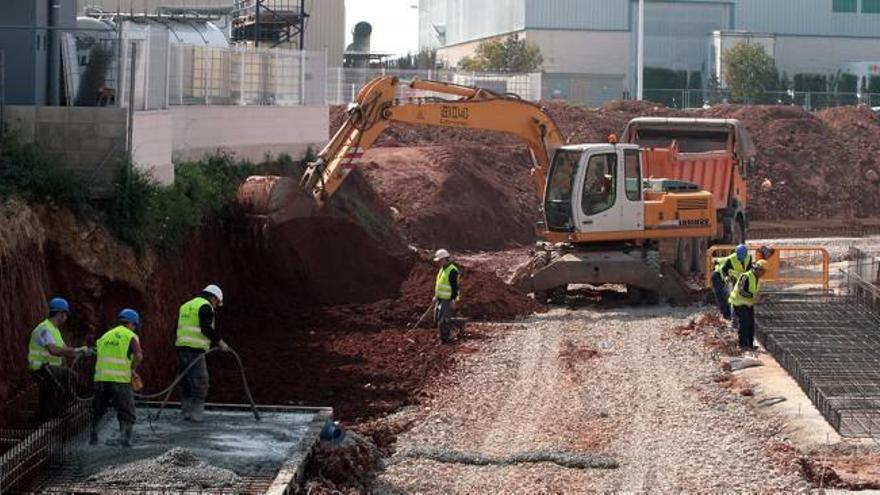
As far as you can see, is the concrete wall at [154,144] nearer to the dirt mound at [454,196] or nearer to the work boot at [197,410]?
the work boot at [197,410]

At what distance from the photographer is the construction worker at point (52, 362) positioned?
1546cm

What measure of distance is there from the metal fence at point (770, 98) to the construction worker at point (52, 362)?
214 ft

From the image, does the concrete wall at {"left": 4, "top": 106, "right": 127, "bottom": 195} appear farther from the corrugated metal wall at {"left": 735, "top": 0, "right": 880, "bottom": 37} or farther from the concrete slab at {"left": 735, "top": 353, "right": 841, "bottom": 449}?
the corrugated metal wall at {"left": 735, "top": 0, "right": 880, "bottom": 37}

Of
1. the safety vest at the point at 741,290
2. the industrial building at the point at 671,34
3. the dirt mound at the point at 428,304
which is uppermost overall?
the industrial building at the point at 671,34

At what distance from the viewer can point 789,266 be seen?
3098 centimetres

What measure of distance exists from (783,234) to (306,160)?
17.9m

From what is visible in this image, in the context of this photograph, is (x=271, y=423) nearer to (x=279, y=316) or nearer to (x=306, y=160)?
(x=279, y=316)

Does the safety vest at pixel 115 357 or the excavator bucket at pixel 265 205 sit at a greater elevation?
the excavator bucket at pixel 265 205

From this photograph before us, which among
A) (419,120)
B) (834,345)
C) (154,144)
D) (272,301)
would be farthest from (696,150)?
(154,144)

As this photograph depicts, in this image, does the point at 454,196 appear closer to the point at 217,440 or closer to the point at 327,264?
the point at 327,264

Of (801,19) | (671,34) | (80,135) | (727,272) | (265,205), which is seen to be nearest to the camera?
(80,135)

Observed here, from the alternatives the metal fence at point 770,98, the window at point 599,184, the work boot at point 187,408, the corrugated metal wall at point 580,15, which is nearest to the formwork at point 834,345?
the window at point 599,184

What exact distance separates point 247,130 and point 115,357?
15.4 m

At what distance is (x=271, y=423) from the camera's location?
16.3m
